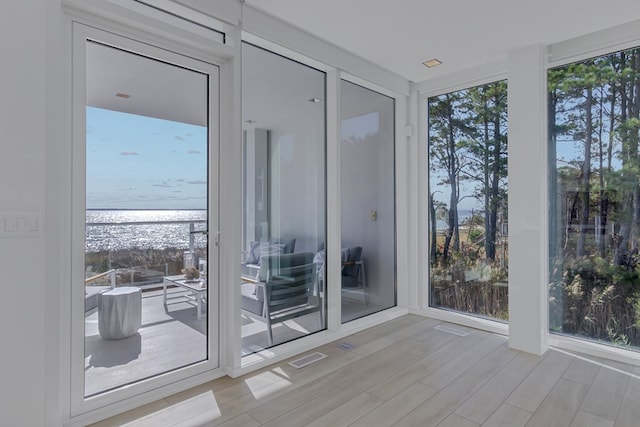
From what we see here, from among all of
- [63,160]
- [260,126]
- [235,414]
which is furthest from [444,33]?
[235,414]

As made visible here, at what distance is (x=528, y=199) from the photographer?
331 cm

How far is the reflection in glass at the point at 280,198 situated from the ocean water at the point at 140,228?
447 mm

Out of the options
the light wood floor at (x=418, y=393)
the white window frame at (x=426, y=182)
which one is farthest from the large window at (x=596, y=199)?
the white window frame at (x=426, y=182)

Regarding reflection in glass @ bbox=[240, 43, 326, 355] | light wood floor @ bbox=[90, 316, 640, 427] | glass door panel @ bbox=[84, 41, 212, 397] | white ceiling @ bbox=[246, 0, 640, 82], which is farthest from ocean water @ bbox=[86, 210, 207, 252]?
white ceiling @ bbox=[246, 0, 640, 82]

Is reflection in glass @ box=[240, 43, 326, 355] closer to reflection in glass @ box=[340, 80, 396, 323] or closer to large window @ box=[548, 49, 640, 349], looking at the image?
reflection in glass @ box=[340, 80, 396, 323]

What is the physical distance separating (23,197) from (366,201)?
3.00 metres

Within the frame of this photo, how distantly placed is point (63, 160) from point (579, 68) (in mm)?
4004

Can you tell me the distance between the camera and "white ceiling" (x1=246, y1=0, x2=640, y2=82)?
262 cm

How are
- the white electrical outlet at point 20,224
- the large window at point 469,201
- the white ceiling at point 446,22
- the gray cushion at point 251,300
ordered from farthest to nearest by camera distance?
the large window at point 469,201, the gray cushion at point 251,300, the white ceiling at point 446,22, the white electrical outlet at point 20,224

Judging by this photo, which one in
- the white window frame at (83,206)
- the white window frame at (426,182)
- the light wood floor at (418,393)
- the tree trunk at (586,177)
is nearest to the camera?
the white window frame at (83,206)

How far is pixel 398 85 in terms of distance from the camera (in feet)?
13.7

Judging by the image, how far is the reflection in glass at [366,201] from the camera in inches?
151

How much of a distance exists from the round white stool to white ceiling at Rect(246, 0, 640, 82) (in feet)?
7.12

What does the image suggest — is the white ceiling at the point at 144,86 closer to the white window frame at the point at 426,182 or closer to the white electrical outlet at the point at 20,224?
the white electrical outlet at the point at 20,224
